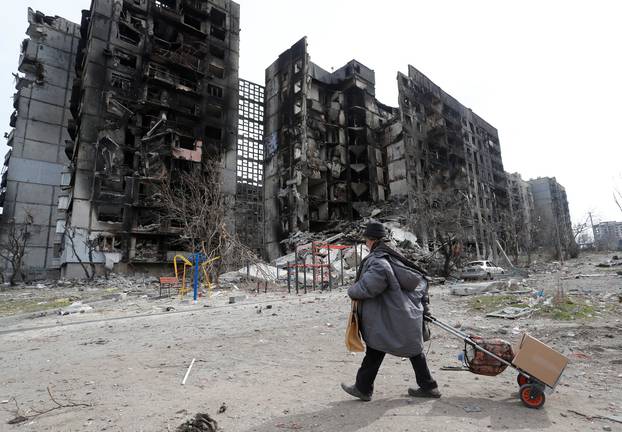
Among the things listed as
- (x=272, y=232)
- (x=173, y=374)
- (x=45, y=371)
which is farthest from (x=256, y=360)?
(x=272, y=232)

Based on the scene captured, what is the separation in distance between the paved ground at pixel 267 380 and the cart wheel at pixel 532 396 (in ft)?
0.27

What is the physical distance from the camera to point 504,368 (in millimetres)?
3076

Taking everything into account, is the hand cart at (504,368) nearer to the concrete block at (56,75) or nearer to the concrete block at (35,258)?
the concrete block at (35,258)

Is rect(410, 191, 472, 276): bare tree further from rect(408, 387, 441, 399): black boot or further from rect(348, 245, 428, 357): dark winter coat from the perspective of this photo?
rect(348, 245, 428, 357): dark winter coat

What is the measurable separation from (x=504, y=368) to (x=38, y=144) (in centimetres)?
4151

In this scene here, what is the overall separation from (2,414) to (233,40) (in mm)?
41835

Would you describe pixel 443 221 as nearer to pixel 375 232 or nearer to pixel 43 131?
pixel 375 232

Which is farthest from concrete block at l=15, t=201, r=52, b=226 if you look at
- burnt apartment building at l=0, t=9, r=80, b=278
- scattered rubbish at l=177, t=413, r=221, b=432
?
scattered rubbish at l=177, t=413, r=221, b=432

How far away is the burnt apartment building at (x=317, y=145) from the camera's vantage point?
3725 centimetres

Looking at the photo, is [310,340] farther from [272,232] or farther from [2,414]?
[272,232]

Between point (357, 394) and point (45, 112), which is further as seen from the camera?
point (45, 112)

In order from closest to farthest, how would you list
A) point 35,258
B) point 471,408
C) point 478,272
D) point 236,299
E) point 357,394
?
point 471,408 → point 357,394 → point 236,299 → point 478,272 → point 35,258

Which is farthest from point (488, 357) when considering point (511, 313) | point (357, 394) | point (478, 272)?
point (478, 272)

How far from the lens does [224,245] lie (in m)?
16.0
